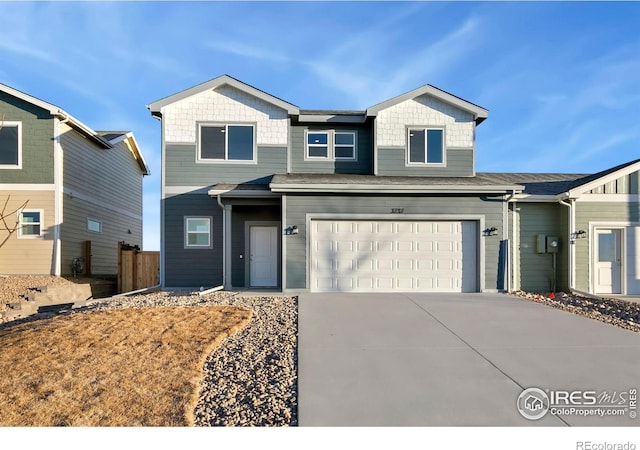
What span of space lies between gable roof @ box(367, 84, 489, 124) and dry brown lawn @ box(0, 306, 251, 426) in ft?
26.0

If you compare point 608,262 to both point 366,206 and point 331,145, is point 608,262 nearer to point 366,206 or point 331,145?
point 366,206

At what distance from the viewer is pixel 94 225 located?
48.0 feet

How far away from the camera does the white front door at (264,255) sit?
447 inches

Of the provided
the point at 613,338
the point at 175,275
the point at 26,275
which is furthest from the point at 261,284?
the point at 613,338

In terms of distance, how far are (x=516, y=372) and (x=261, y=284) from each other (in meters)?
8.09

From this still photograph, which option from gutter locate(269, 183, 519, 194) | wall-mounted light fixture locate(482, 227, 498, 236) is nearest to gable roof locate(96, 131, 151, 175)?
gutter locate(269, 183, 519, 194)

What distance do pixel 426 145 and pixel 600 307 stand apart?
20.8 feet

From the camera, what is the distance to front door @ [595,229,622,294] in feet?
36.0

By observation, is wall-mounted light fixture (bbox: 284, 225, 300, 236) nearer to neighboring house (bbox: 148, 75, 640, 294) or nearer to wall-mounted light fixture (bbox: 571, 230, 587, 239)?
neighboring house (bbox: 148, 75, 640, 294)

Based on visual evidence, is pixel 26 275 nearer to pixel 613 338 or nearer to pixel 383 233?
pixel 383 233

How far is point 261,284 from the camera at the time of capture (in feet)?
37.2

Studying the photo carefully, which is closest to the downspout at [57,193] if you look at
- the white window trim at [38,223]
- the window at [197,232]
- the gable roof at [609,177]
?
the white window trim at [38,223]

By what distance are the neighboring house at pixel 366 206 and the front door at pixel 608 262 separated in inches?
1.3
